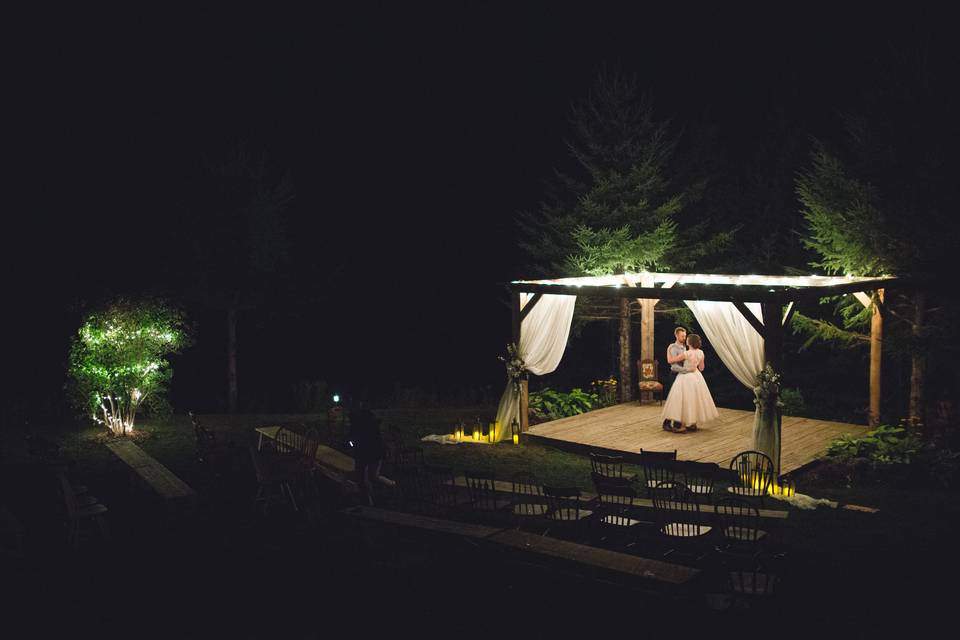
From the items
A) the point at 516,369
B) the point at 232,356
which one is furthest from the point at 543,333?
the point at 232,356

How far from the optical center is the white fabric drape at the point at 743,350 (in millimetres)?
10172

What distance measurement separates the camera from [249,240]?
17.2 m

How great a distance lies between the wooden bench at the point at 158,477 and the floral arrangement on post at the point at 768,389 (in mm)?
6844

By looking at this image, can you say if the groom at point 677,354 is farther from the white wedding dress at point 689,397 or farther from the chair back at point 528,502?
the chair back at point 528,502

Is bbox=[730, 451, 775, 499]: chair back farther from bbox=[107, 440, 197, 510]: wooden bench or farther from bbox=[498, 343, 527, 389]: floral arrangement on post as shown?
bbox=[107, 440, 197, 510]: wooden bench

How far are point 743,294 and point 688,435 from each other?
121 inches

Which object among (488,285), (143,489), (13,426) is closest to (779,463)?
(143,489)

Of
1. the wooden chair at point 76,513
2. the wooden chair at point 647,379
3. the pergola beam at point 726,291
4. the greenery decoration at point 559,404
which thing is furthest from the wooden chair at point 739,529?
the wooden chair at point 647,379

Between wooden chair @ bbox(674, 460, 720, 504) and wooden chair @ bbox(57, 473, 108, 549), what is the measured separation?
586 centimetres

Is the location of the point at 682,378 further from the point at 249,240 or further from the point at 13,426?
the point at 13,426

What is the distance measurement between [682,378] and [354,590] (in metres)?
7.57

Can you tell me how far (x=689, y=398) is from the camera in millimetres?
12602

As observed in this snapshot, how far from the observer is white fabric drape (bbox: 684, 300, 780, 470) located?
1017cm

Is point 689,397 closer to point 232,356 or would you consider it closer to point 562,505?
point 562,505
